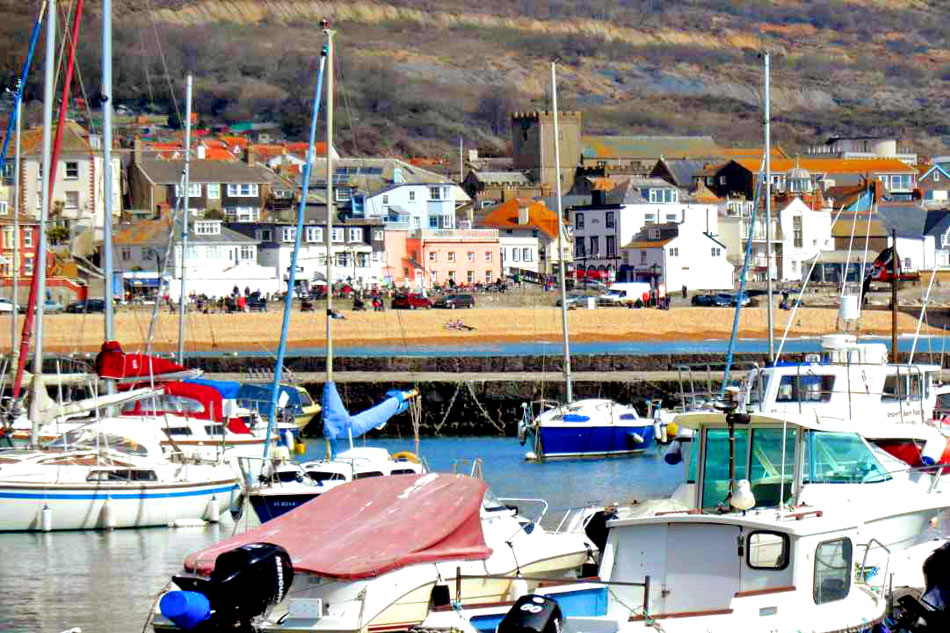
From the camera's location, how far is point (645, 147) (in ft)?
567

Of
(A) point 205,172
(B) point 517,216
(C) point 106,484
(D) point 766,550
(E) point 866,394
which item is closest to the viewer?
(D) point 766,550

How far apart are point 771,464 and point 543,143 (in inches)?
5844

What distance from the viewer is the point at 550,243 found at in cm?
10325

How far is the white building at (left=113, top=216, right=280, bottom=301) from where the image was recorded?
82.1 meters

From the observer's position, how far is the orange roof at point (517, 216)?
10506cm

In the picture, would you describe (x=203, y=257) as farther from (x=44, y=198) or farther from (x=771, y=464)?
(x=771, y=464)

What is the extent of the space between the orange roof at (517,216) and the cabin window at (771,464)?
87590mm

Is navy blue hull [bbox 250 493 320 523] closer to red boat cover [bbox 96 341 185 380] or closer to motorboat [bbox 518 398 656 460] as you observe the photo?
red boat cover [bbox 96 341 185 380]

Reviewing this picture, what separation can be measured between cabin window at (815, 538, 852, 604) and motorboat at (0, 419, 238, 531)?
12.7 metres

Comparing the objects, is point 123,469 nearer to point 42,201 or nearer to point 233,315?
point 42,201

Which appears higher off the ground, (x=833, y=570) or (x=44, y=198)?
(x=44, y=198)

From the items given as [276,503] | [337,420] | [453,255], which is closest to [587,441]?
[337,420]

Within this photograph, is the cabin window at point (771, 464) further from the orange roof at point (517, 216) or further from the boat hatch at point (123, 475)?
the orange roof at point (517, 216)

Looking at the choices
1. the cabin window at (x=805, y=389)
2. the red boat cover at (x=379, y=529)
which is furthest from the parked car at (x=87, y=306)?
the red boat cover at (x=379, y=529)
